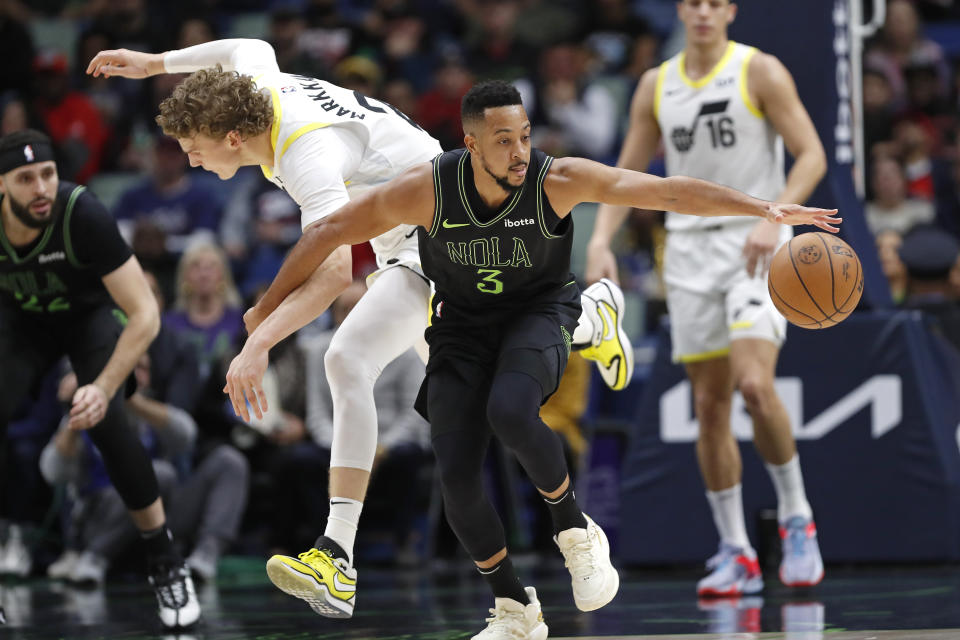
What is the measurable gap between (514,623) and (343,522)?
2.38 feet

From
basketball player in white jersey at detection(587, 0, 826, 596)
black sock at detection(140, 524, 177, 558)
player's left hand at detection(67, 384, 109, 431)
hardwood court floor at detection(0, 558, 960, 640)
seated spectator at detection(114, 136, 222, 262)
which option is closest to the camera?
hardwood court floor at detection(0, 558, 960, 640)

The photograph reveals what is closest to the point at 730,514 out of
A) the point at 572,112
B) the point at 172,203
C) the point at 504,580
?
the point at 504,580

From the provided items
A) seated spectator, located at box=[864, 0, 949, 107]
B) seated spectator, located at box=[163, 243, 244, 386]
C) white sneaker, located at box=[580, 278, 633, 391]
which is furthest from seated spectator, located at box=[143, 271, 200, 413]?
seated spectator, located at box=[864, 0, 949, 107]

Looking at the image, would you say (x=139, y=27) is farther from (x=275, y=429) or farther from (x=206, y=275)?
(x=275, y=429)

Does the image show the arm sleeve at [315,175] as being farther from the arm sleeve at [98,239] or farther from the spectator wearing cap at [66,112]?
the spectator wearing cap at [66,112]

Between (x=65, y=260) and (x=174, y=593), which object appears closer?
(x=174, y=593)

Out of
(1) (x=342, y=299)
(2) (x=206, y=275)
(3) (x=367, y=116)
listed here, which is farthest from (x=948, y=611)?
(2) (x=206, y=275)

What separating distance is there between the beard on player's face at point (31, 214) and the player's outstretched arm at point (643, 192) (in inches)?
95.2

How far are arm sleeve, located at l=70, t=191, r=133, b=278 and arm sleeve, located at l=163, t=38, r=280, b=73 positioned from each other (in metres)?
0.71

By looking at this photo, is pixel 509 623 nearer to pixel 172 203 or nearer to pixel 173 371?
pixel 173 371

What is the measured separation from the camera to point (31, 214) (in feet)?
19.1

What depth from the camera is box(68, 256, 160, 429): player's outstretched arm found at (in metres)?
5.60

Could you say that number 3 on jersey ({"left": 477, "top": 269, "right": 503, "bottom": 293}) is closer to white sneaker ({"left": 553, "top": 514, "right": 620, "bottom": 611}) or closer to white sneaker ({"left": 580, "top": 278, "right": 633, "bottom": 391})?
white sneaker ({"left": 553, "top": 514, "right": 620, "bottom": 611})

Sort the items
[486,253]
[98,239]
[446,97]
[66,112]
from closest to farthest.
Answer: [486,253] → [98,239] → [446,97] → [66,112]
